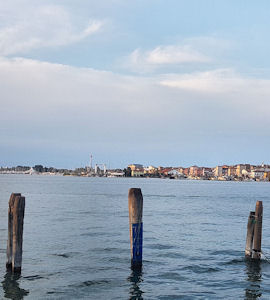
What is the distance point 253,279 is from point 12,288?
28.9ft

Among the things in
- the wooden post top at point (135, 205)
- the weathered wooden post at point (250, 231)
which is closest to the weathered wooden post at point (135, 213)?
the wooden post top at point (135, 205)

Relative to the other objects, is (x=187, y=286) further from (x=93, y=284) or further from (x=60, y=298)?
(x=60, y=298)

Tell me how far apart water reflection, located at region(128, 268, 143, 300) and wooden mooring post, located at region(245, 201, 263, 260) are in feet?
15.6

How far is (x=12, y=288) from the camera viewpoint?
51.0ft

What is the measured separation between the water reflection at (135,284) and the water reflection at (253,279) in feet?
11.7

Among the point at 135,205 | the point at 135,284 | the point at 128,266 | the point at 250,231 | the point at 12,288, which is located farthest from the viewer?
the point at 128,266

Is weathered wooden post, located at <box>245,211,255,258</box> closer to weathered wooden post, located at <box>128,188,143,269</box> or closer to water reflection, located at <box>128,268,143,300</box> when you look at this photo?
water reflection, located at <box>128,268,143,300</box>

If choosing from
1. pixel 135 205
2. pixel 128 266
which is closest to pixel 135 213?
pixel 135 205

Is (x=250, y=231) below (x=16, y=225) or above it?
below

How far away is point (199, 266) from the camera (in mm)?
19891

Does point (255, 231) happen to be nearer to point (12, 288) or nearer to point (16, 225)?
point (16, 225)

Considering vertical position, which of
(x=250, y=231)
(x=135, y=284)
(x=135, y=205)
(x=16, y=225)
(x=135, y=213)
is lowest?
(x=135, y=284)

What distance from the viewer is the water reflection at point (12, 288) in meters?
14.9

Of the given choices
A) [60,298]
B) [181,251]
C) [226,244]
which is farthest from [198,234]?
[60,298]
